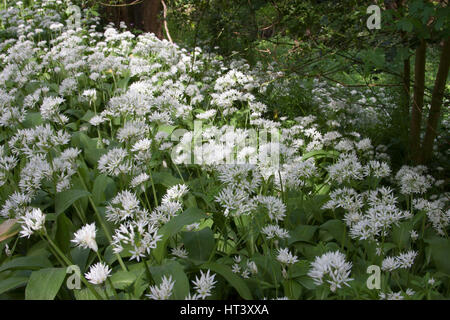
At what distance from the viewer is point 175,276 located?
1.45 meters

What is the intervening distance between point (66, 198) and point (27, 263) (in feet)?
1.03

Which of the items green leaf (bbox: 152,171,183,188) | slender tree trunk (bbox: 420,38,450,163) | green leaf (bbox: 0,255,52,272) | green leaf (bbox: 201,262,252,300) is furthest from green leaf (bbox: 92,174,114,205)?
slender tree trunk (bbox: 420,38,450,163)

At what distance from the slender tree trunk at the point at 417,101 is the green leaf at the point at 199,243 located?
2.12 m

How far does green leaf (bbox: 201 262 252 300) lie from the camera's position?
1.45m

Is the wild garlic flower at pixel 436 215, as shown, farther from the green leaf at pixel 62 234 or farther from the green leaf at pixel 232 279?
the green leaf at pixel 62 234

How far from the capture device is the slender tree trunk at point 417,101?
3.10 meters

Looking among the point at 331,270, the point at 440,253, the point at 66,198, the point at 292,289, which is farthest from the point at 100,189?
the point at 440,253

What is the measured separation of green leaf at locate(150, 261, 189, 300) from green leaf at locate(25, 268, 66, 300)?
348 mm

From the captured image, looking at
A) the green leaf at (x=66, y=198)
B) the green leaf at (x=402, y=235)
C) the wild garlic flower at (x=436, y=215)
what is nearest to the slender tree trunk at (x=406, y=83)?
the wild garlic flower at (x=436, y=215)

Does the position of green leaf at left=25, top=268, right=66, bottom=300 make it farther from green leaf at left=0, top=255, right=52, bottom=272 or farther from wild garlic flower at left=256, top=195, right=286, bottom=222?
wild garlic flower at left=256, top=195, right=286, bottom=222

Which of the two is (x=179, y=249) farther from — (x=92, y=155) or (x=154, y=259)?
(x=92, y=155)

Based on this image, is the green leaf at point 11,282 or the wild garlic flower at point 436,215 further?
the wild garlic flower at point 436,215
